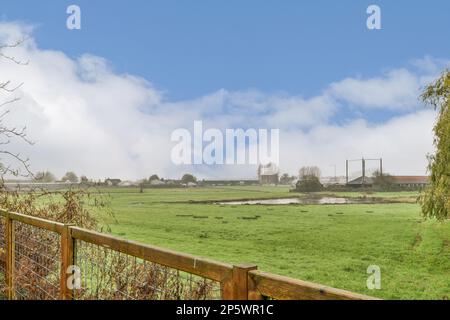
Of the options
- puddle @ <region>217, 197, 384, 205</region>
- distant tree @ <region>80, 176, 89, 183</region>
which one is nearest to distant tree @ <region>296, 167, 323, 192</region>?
puddle @ <region>217, 197, 384, 205</region>

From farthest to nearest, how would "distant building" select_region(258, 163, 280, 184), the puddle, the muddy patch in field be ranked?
"distant building" select_region(258, 163, 280, 184) → the puddle → the muddy patch in field

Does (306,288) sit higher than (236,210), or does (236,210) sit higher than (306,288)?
(306,288)

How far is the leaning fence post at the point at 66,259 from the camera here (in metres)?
3.96

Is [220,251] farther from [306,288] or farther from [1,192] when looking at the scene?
[306,288]

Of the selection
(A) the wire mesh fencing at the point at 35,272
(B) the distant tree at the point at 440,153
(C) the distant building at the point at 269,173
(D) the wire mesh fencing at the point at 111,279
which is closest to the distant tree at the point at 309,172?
(C) the distant building at the point at 269,173

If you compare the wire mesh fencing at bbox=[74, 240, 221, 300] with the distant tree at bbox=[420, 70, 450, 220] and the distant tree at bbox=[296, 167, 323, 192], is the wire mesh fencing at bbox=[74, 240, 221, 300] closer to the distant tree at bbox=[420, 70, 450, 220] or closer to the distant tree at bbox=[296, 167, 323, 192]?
the distant tree at bbox=[420, 70, 450, 220]

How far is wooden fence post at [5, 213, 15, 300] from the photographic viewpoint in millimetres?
5652

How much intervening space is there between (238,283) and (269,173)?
357 feet

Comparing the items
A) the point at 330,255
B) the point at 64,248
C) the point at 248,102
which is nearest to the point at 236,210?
the point at 248,102

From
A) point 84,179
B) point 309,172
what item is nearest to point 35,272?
point 84,179

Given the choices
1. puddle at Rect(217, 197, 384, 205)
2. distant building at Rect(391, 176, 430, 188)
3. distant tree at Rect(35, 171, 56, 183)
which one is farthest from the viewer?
distant building at Rect(391, 176, 430, 188)

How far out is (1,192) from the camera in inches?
343
